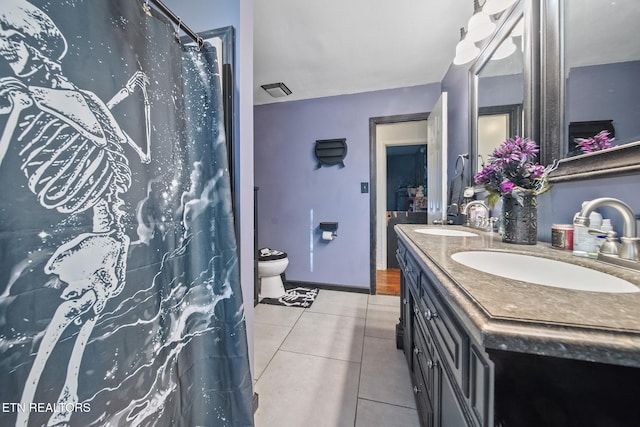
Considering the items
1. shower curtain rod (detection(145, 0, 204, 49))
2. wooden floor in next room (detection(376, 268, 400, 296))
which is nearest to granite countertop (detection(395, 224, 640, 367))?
shower curtain rod (detection(145, 0, 204, 49))

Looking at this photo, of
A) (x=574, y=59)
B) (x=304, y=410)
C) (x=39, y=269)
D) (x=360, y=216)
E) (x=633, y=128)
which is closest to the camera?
(x=39, y=269)

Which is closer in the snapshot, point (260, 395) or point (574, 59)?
point (574, 59)

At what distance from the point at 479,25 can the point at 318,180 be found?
6.35 feet

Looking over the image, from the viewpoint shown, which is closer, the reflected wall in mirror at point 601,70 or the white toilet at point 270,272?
the reflected wall in mirror at point 601,70

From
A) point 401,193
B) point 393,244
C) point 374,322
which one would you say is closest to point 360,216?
point 374,322

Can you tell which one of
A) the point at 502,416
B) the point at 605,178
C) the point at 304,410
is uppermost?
the point at 605,178

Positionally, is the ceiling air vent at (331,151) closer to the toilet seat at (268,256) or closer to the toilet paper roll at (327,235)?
the toilet paper roll at (327,235)

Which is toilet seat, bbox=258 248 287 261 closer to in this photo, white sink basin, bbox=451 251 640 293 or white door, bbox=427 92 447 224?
white door, bbox=427 92 447 224

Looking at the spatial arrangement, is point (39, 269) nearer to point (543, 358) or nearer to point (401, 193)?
point (543, 358)

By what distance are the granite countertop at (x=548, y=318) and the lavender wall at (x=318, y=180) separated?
2314mm

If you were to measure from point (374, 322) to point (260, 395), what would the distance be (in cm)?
113

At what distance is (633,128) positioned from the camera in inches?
28.0

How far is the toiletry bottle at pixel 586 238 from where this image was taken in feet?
2.50

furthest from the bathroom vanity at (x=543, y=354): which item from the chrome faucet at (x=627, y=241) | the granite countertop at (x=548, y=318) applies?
the chrome faucet at (x=627, y=241)
